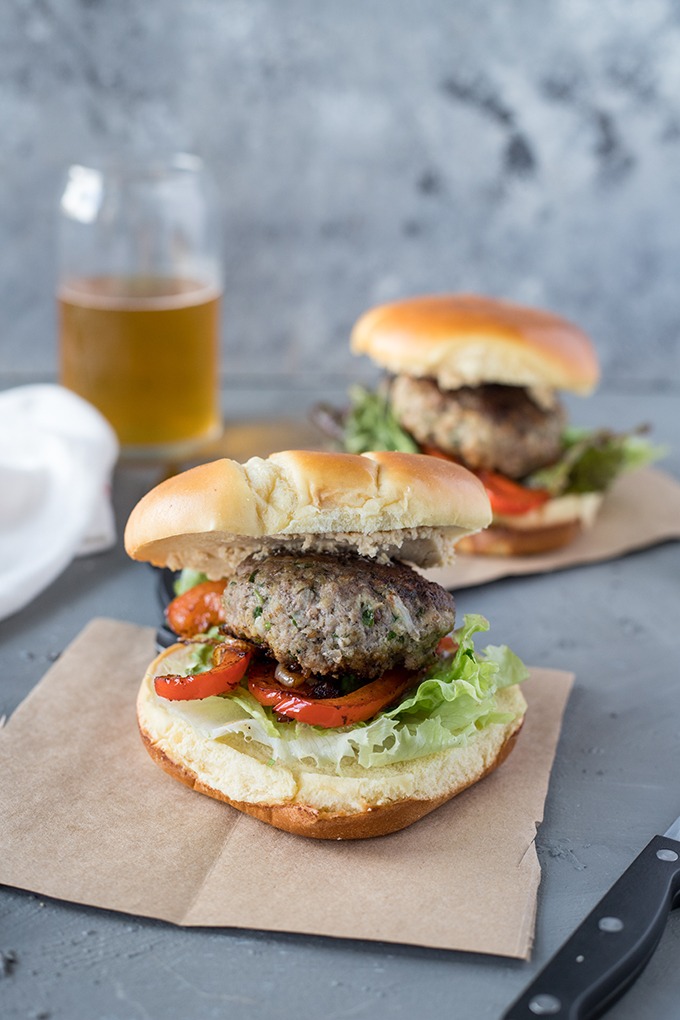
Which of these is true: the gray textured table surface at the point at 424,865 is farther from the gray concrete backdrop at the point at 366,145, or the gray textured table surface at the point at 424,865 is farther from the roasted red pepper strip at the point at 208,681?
the gray concrete backdrop at the point at 366,145

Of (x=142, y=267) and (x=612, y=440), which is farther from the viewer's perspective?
(x=142, y=267)

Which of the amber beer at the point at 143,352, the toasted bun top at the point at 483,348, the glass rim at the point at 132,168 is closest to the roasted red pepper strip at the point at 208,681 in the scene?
the toasted bun top at the point at 483,348

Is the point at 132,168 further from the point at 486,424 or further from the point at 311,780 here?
the point at 311,780

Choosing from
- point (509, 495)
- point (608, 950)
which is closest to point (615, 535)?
point (509, 495)

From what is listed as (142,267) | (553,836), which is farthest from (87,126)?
(553,836)

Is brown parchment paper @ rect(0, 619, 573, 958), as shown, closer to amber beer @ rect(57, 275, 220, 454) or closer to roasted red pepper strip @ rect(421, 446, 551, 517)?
roasted red pepper strip @ rect(421, 446, 551, 517)

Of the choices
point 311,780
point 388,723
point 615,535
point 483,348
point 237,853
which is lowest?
point 615,535

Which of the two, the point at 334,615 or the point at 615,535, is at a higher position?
the point at 334,615

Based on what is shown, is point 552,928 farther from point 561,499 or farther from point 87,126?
point 87,126
